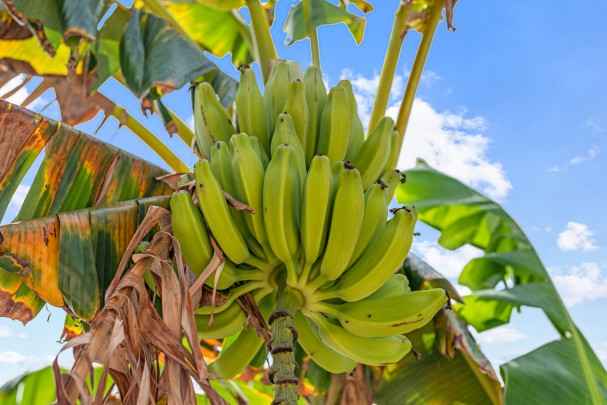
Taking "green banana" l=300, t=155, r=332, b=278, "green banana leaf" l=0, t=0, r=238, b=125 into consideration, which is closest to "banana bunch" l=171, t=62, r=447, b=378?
"green banana" l=300, t=155, r=332, b=278

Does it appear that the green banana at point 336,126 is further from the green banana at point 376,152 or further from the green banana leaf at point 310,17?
the green banana leaf at point 310,17

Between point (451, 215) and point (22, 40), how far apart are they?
1638 millimetres

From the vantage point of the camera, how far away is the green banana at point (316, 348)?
1.26 metres

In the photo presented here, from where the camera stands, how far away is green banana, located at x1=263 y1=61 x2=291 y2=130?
1.30m

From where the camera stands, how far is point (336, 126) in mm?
1212

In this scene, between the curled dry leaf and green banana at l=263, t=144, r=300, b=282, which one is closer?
the curled dry leaf

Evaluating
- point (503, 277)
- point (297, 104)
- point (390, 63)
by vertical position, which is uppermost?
point (390, 63)

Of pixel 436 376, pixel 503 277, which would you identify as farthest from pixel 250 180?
pixel 503 277

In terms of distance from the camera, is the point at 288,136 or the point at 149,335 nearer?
the point at 149,335

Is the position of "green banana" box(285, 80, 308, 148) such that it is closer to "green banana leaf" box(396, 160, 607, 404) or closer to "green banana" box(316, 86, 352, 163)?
"green banana" box(316, 86, 352, 163)

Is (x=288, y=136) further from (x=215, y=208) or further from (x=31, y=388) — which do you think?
(x=31, y=388)

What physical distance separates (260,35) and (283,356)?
135 cm

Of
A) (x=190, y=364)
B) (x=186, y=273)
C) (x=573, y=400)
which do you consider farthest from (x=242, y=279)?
(x=573, y=400)

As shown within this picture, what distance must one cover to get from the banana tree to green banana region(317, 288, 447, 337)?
0.62ft
